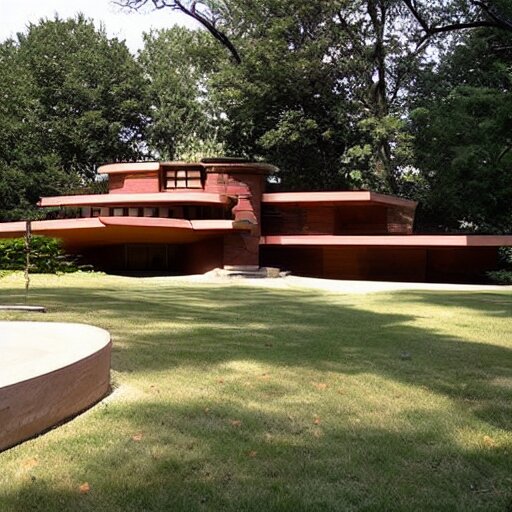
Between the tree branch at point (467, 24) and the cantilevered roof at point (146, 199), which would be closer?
the tree branch at point (467, 24)

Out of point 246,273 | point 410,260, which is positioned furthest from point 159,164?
point 410,260

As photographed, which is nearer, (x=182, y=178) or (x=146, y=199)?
(x=146, y=199)

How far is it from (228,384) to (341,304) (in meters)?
8.67

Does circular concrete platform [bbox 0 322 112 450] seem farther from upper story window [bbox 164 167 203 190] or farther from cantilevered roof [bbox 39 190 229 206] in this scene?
upper story window [bbox 164 167 203 190]

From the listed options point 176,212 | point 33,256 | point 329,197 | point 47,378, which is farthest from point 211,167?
point 47,378

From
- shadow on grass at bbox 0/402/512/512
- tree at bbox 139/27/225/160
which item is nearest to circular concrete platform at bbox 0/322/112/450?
shadow on grass at bbox 0/402/512/512

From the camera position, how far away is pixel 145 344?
723 centimetres

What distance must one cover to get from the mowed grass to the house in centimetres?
1725

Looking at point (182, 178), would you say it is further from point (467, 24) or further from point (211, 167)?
point (467, 24)

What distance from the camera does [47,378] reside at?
12.9ft

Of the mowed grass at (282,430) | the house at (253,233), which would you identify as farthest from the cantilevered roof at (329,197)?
the mowed grass at (282,430)

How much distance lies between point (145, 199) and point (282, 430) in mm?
22584

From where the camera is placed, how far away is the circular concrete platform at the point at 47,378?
3.63 metres

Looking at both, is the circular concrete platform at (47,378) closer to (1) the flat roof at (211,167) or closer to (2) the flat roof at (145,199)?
(2) the flat roof at (145,199)
